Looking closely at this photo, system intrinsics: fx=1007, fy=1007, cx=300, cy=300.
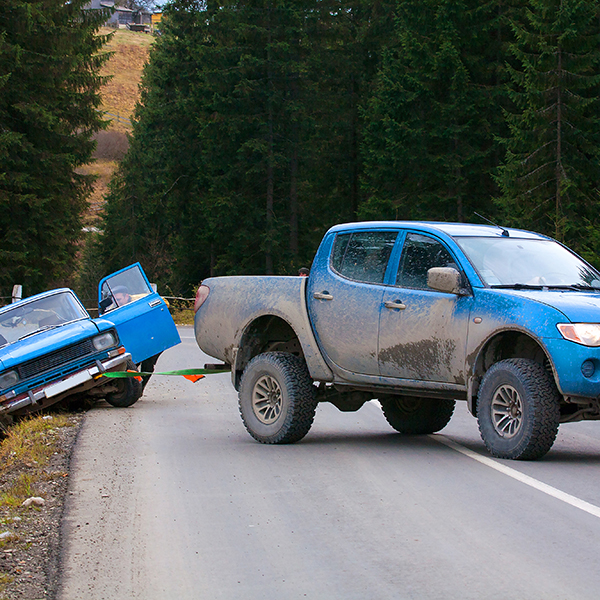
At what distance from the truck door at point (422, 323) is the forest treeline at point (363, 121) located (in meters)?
26.3

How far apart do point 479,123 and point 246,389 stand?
126 feet

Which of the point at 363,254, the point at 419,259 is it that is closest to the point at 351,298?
the point at 363,254

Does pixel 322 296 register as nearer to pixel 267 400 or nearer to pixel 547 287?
pixel 267 400

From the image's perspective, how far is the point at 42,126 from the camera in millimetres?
38344

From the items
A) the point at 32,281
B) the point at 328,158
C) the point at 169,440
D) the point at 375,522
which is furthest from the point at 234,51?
the point at 375,522

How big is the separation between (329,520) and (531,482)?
1.86 m

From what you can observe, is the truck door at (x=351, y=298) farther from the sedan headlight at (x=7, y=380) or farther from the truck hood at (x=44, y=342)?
the sedan headlight at (x=7, y=380)

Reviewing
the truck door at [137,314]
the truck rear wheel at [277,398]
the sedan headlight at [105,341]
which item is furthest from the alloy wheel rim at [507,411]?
the truck door at [137,314]

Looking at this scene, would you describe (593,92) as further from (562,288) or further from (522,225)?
(562,288)

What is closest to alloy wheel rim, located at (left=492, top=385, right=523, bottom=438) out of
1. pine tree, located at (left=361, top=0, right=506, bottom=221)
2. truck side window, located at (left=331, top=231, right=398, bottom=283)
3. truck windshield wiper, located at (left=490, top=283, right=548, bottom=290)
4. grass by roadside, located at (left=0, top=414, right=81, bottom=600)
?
truck windshield wiper, located at (left=490, top=283, right=548, bottom=290)

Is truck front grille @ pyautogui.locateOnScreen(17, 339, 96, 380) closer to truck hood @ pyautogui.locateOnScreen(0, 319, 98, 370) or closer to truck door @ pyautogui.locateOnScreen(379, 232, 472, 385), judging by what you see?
truck hood @ pyautogui.locateOnScreen(0, 319, 98, 370)

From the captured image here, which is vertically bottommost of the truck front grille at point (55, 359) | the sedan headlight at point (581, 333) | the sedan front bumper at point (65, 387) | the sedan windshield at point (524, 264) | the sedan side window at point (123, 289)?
the sedan front bumper at point (65, 387)

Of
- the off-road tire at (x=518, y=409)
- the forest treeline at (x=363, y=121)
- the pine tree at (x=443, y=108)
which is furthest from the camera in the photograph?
the pine tree at (x=443, y=108)

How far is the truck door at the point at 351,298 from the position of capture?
366 inches
